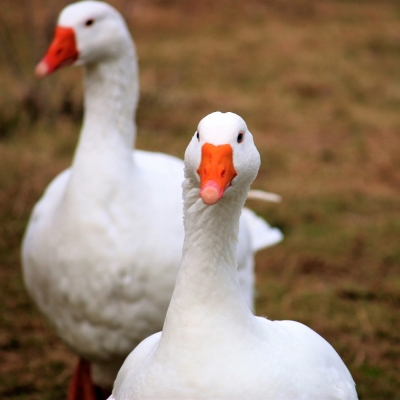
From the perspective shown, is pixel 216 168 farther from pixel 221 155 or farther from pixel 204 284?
pixel 204 284

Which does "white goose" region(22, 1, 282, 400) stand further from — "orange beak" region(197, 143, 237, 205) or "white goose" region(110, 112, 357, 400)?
"orange beak" region(197, 143, 237, 205)

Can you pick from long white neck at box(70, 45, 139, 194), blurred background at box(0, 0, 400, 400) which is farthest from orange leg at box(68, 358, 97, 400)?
long white neck at box(70, 45, 139, 194)

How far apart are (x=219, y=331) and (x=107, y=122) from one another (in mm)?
1720

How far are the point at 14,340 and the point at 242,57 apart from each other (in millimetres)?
6645

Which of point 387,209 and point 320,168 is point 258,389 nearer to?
point 387,209

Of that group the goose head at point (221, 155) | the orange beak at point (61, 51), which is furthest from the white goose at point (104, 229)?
the goose head at point (221, 155)

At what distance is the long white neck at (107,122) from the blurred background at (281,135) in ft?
4.92

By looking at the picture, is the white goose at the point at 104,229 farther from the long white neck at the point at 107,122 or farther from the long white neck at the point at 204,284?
the long white neck at the point at 204,284

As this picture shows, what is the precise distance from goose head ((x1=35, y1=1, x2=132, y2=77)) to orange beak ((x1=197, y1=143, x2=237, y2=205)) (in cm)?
182

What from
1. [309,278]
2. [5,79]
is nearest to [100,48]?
[309,278]

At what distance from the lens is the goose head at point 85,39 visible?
12.4ft

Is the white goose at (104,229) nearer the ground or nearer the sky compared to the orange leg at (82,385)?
nearer the sky

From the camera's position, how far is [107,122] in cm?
378

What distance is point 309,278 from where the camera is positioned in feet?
18.1
